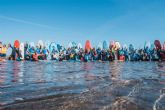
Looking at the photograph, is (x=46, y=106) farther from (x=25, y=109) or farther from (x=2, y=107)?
(x=2, y=107)

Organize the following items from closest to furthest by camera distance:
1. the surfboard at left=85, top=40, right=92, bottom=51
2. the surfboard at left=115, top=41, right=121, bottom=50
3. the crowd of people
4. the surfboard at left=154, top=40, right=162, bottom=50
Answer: the crowd of people < the surfboard at left=85, top=40, right=92, bottom=51 < the surfboard at left=115, top=41, right=121, bottom=50 < the surfboard at left=154, top=40, right=162, bottom=50

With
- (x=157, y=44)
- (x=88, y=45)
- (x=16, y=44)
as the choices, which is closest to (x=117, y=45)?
(x=88, y=45)

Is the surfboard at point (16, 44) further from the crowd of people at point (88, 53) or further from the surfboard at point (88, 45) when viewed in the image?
the surfboard at point (88, 45)

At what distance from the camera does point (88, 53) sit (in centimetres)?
4050

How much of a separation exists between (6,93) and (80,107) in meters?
2.30

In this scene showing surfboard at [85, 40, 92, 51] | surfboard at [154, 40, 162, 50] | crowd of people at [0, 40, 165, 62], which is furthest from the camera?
surfboard at [154, 40, 162, 50]

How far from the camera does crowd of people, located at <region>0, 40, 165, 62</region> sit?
38188mm

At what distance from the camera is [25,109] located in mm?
4805

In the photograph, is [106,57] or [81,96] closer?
[81,96]

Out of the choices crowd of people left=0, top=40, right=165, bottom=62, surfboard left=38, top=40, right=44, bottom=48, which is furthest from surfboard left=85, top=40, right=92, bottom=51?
surfboard left=38, top=40, right=44, bottom=48

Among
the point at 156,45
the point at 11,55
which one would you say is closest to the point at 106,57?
the point at 156,45

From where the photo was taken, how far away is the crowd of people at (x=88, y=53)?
125 feet

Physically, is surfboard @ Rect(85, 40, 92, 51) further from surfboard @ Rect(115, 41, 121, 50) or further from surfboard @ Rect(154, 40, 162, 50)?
surfboard @ Rect(154, 40, 162, 50)

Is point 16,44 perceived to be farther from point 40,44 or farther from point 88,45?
point 88,45
